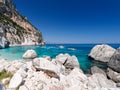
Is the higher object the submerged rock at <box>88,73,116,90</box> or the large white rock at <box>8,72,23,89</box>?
the large white rock at <box>8,72,23,89</box>

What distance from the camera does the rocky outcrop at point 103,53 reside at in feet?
90.1

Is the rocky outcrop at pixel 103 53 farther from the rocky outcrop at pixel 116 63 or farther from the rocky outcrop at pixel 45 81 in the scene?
the rocky outcrop at pixel 45 81

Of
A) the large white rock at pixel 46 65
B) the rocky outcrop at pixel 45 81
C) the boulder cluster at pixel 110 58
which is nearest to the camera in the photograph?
the rocky outcrop at pixel 45 81

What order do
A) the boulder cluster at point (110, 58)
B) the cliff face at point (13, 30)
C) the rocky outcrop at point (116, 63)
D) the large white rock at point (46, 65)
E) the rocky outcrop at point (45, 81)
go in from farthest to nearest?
the cliff face at point (13, 30) → the rocky outcrop at point (116, 63) → the boulder cluster at point (110, 58) → the large white rock at point (46, 65) → the rocky outcrop at point (45, 81)

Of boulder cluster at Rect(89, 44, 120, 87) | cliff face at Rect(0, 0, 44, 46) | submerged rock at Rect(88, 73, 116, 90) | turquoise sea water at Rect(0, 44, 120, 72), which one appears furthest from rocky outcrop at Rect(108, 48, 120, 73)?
cliff face at Rect(0, 0, 44, 46)

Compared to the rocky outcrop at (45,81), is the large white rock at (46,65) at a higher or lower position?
higher

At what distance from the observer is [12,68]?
1166cm

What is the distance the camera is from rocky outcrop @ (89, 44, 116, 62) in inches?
1081

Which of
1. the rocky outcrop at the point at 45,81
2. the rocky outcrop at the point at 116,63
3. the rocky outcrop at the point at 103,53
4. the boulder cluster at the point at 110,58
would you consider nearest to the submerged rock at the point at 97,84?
the rocky outcrop at the point at 45,81

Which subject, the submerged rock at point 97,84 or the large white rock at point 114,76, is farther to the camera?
the large white rock at point 114,76

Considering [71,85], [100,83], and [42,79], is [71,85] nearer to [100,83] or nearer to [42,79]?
[42,79]

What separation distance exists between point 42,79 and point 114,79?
899 centimetres

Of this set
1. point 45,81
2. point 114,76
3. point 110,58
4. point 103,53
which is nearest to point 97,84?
point 45,81

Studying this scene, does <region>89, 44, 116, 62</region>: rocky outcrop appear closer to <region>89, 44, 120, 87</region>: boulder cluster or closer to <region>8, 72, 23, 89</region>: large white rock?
<region>89, 44, 120, 87</region>: boulder cluster
